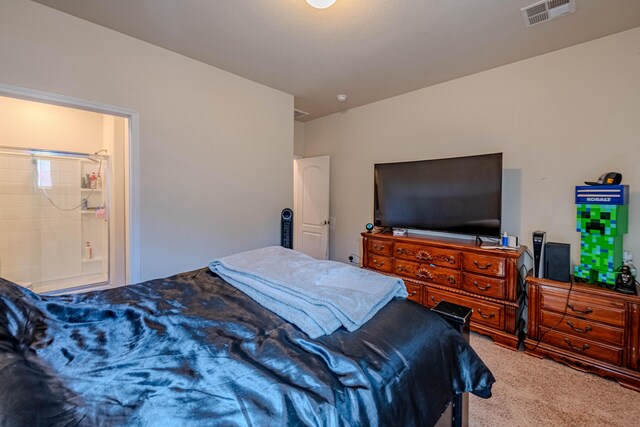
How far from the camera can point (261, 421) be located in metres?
0.67

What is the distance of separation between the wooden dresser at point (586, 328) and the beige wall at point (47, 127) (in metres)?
5.39

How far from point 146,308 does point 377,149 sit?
3380mm

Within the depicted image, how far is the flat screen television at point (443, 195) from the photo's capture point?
264 centimetres

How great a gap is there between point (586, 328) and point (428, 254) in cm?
126

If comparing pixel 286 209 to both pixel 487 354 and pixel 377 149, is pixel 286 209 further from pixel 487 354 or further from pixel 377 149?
pixel 487 354

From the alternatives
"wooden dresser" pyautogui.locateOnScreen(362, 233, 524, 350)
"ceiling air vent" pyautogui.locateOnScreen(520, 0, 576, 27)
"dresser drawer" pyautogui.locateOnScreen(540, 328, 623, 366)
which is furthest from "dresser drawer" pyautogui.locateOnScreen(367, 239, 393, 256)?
"ceiling air vent" pyautogui.locateOnScreen(520, 0, 576, 27)

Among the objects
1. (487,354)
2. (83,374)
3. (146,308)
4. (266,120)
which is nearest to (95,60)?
(266,120)

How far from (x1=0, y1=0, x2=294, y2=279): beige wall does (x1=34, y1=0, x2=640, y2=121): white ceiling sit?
176mm

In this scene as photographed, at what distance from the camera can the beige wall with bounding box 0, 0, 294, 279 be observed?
208 cm

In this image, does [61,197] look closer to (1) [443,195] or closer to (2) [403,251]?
(2) [403,251]

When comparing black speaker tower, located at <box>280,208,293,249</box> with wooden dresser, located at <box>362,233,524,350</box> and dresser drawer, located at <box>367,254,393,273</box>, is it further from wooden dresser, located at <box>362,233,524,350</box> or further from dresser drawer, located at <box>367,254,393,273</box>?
wooden dresser, located at <box>362,233,524,350</box>

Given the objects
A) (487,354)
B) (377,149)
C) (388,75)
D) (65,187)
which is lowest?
(487,354)

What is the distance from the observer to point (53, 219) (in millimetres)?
3664

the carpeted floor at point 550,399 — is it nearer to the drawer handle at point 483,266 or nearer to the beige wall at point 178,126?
the drawer handle at point 483,266
